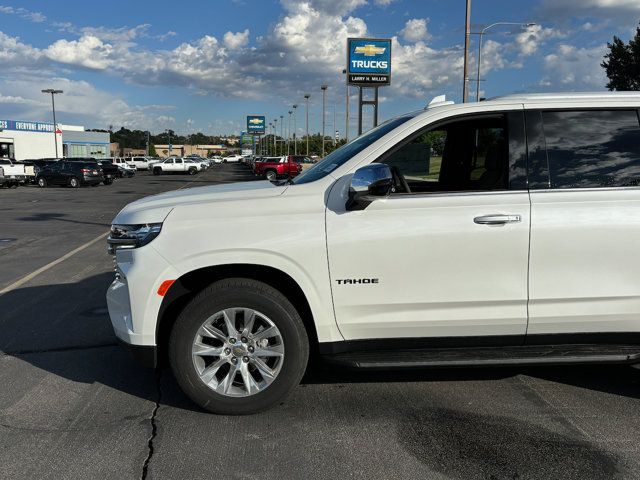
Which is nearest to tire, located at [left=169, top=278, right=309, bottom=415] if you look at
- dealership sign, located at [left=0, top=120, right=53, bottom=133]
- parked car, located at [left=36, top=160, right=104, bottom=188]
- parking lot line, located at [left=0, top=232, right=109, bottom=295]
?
parking lot line, located at [left=0, top=232, right=109, bottom=295]

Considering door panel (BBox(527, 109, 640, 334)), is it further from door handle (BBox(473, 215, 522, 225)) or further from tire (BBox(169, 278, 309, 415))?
tire (BBox(169, 278, 309, 415))

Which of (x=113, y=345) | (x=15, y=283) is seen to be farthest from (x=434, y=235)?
(x=15, y=283)

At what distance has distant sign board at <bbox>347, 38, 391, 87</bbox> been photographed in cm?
3234

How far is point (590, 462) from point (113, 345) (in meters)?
4.03

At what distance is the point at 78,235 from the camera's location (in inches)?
511

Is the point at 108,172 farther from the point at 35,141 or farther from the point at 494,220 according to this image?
the point at 494,220

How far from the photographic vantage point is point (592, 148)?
3.87m

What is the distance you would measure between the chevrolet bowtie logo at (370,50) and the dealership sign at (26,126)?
54.3 meters

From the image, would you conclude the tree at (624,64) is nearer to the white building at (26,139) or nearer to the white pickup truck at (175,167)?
the white pickup truck at (175,167)

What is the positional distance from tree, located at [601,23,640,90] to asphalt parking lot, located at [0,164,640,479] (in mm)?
49997

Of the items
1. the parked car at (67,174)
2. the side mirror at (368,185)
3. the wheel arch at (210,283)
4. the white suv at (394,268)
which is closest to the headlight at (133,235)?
the white suv at (394,268)

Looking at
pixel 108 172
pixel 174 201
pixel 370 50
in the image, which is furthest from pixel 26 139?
pixel 174 201

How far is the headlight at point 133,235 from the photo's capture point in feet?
12.0

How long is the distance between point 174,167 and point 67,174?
24.8 metres
